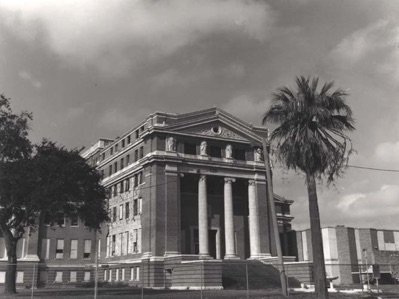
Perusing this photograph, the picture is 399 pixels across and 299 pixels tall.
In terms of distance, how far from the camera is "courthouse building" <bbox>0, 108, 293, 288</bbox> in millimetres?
58781

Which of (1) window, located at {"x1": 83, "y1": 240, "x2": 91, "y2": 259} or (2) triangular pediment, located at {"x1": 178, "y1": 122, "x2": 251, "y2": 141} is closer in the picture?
(2) triangular pediment, located at {"x1": 178, "y1": 122, "x2": 251, "y2": 141}

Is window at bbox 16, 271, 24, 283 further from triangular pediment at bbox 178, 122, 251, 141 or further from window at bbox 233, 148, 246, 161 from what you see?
window at bbox 233, 148, 246, 161

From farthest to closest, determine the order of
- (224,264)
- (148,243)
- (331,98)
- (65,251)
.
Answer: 1. (65,251)
2. (148,243)
3. (224,264)
4. (331,98)

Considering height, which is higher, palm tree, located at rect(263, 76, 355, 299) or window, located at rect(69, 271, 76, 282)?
palm tree, located at rect(263, 76, 355, 299)

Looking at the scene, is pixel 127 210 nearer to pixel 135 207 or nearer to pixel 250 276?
pixel 135 207

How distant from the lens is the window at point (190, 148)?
6238 centimetres

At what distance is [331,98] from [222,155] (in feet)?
125

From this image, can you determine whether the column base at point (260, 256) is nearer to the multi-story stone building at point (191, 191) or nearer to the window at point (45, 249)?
the multi-story stone building at point (191, 191)

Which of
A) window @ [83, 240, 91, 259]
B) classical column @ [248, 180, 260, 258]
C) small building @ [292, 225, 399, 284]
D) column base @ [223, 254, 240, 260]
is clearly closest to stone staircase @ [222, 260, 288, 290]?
column base @ [223, 254, 240, 260]

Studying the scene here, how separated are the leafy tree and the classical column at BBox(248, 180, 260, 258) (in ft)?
98.5

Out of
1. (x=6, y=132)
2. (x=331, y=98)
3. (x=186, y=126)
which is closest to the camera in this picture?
(x=331, y=98)

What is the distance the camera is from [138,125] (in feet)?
216

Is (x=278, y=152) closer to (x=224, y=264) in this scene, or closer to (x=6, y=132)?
(x=6, y=132)

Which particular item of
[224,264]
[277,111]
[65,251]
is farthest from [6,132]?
[65,251]
